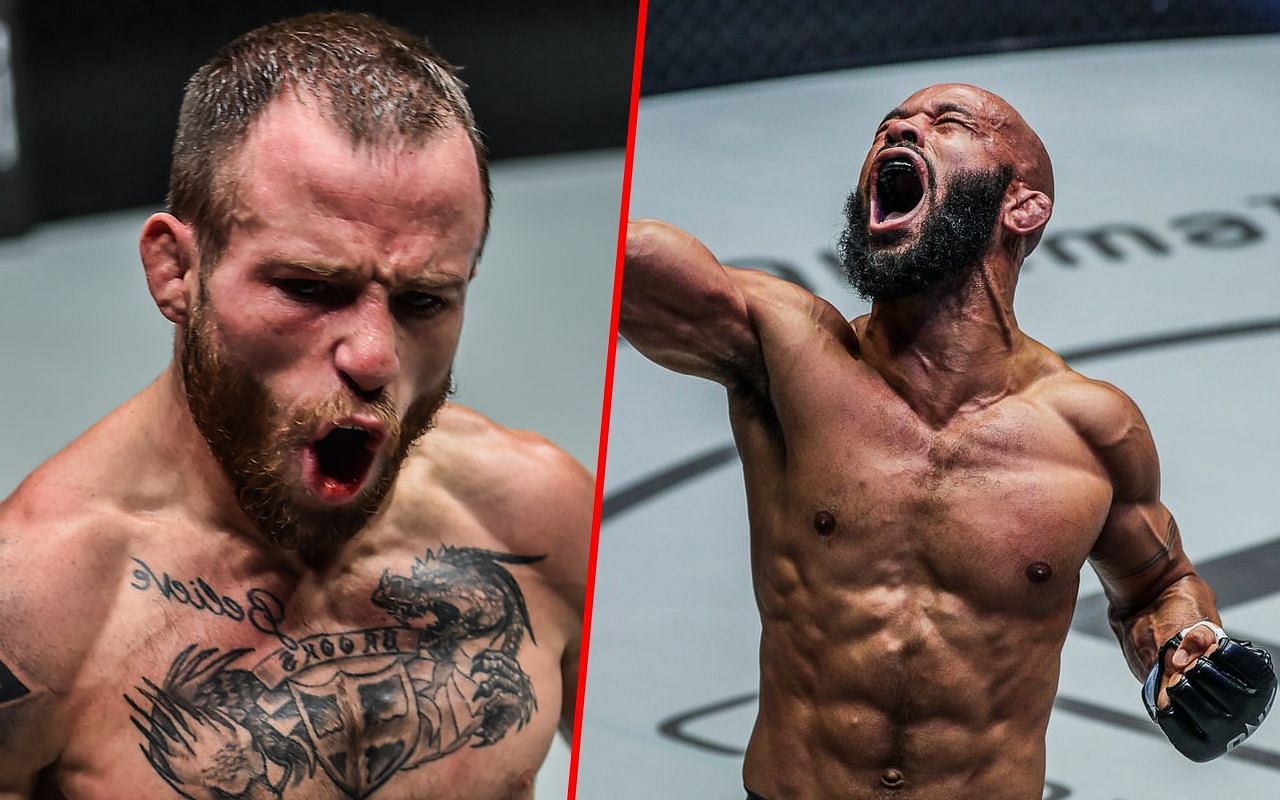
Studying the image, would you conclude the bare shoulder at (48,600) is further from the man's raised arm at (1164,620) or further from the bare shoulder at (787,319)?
the man's raised arm at (1164,620)

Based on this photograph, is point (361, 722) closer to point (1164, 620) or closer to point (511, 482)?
point (511, 482)

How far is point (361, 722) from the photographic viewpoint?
1.85 meters

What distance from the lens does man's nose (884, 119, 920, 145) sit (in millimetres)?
1810

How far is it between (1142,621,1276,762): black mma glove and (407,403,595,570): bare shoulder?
69 centimetres

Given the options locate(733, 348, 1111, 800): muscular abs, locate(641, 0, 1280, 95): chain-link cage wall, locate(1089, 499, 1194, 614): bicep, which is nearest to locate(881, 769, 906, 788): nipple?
locate(733, 348, 1111, 800): muscular abs

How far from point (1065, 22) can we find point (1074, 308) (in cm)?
196

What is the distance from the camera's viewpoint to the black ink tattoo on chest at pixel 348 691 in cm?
177

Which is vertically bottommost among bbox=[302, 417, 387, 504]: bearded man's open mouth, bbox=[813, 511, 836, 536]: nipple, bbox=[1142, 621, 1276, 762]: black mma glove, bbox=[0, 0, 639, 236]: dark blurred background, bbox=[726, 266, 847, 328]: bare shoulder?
bbox=[0, 0, 639, 236]: dark blurred background

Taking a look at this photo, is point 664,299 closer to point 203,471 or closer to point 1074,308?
point 203,471

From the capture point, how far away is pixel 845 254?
1.87m

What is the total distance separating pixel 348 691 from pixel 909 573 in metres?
0.61

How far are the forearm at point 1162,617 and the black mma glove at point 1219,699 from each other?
7 cm

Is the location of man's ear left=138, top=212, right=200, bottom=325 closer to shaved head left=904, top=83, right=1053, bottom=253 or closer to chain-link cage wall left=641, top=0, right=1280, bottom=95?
shaved head left=904, top=83, right=1053, bottom=253

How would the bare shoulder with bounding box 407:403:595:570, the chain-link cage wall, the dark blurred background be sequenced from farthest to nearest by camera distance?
the chain-link cage wall → the dark blurred background → the bare shoulder with bounding box 407:403:595:570
